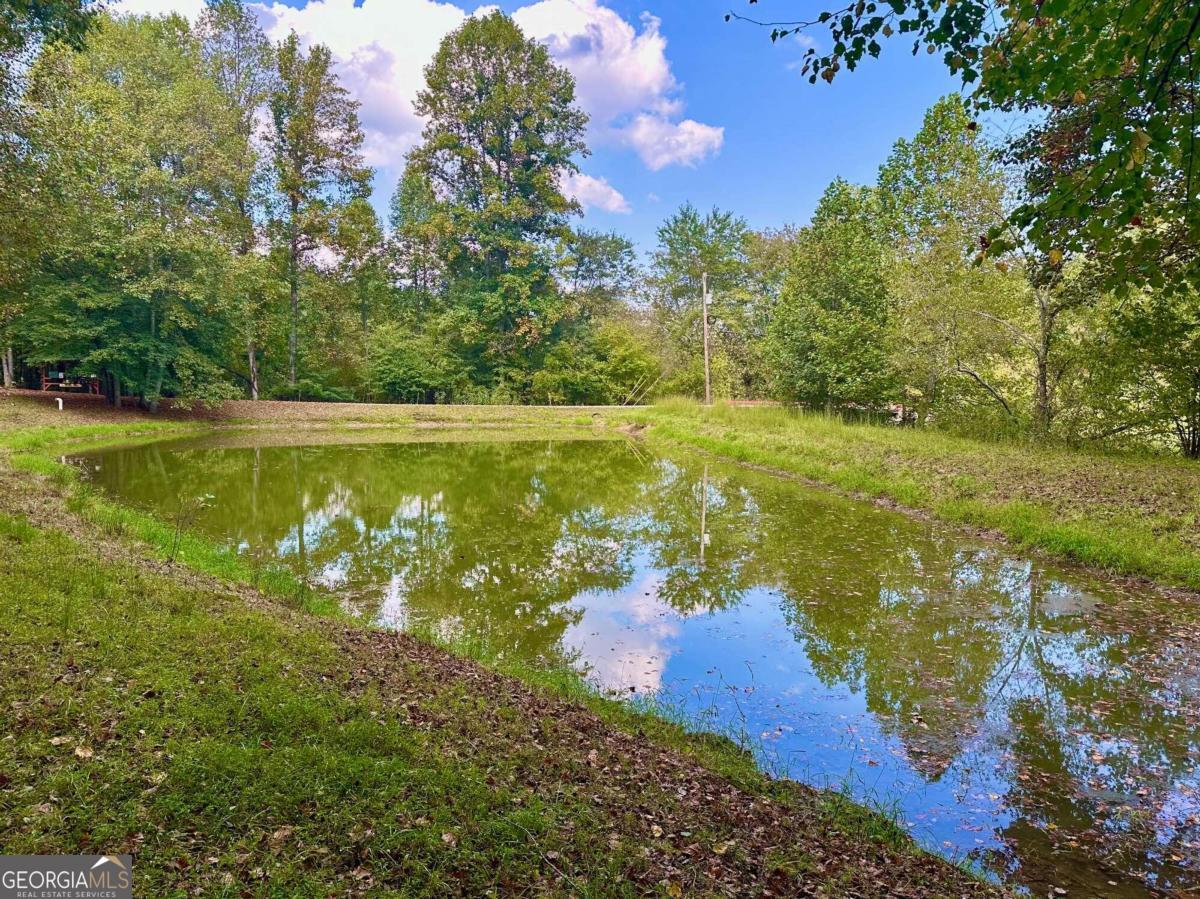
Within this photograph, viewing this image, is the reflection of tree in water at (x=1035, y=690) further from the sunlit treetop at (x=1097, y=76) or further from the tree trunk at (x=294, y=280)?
the tree trunk at (x=294, y=280)

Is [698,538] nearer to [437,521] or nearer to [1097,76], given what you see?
[437,521]

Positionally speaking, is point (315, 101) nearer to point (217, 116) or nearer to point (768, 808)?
point (217, 116)

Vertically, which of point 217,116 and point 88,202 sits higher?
point 217,116

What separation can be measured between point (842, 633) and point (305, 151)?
1463 inches

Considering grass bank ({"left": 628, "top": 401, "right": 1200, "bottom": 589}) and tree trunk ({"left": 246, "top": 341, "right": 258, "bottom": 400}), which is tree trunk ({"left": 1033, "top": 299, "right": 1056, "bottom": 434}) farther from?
tree trunk ({"left": 246, "top": 341, "right": 258, "bottom": 400})

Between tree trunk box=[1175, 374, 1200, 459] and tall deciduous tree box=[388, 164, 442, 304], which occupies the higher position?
tall deciduous tree box=[388, 164, 442, 304]

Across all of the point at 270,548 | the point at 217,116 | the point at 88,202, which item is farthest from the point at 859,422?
the point at 217,116

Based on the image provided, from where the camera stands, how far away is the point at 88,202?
21.8 meters

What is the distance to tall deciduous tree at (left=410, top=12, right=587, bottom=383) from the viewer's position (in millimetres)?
37781

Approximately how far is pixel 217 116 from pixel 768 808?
114 ft

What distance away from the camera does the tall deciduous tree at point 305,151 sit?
108 feet

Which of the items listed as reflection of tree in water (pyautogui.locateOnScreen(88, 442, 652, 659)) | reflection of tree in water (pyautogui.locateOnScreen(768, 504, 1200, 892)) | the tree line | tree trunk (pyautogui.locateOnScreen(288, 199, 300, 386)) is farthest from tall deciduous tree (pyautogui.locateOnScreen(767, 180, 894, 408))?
tree trunk (pyautogui.locateOnScreen(288, 199, 300, 386))

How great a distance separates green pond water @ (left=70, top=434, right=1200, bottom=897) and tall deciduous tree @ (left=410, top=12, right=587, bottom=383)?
26.3 metres

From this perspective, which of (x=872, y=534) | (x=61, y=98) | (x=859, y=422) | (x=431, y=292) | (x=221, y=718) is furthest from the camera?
(x=431, y=292)
